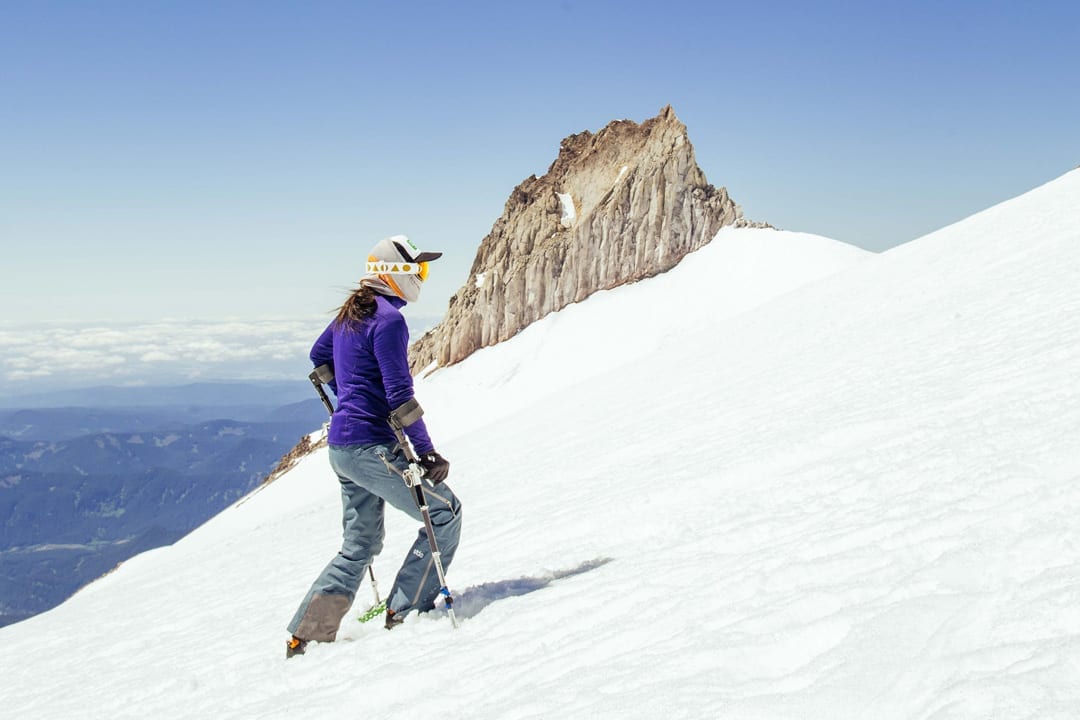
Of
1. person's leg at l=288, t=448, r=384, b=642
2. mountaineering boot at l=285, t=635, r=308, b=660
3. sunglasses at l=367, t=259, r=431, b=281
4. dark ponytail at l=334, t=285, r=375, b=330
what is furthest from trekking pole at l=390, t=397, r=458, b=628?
mountaineering boot at l=285, t=635, r=308, b=660

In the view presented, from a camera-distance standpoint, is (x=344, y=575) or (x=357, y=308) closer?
(x=357, y=308)

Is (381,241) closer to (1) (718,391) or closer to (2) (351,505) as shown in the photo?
(2) (351,505)

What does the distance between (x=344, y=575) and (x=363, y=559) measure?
18 centimetres

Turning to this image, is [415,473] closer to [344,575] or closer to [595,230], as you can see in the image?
[344,575]

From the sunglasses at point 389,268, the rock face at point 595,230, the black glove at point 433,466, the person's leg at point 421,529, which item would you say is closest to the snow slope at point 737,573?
the person's leg at point 421,529

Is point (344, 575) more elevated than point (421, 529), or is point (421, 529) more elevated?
point (421, 529)

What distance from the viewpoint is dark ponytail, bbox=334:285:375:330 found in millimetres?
5484

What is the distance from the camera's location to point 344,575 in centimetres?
573

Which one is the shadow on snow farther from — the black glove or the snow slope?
the black glove

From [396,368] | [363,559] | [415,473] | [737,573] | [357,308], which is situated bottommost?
[737,573]

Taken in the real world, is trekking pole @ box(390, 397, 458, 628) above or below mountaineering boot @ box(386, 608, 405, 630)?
above

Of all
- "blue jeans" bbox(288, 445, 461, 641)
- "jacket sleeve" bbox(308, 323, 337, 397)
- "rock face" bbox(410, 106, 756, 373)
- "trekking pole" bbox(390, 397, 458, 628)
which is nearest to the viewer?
"trekking pole" bbox(390, 397, 458, 628)

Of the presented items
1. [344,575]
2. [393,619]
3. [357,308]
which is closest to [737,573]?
[393,619]

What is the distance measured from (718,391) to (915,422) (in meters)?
6.62
